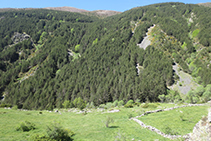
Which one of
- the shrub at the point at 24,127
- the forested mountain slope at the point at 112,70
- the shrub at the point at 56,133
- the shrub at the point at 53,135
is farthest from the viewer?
the forested mountain slope at the point at 112,70

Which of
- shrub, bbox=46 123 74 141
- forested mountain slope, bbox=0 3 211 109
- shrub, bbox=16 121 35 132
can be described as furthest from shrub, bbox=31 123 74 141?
forested mountain slope, bbox=0 3 211 109

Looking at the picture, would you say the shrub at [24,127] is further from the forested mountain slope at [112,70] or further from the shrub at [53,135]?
the forested mountain slope at [112,70]

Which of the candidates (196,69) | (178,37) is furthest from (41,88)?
(178,37)

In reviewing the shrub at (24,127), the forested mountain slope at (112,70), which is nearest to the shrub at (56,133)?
the shrub at (24,127)

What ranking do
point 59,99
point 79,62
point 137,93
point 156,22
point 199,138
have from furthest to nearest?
point 156,22 → point 79,62 → point 59,99 → point 137,93 → point 199,138

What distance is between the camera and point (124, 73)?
129 metres

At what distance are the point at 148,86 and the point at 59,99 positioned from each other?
322 ft

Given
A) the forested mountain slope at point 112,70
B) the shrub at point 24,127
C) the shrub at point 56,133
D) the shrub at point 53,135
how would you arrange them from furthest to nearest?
the forested mountain slope at point 112,70 → the shrub at point 24,127 → the shrub at point 56,133 → the shrub at point 53,135

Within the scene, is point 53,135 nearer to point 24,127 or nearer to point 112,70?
point 24,127

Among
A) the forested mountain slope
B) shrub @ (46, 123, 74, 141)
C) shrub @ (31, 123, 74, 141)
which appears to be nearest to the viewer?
shrub @ (31, 123, 74, 141)

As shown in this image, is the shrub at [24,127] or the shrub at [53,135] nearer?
the shrub at [53,135]

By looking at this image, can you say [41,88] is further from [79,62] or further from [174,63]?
[174,63]

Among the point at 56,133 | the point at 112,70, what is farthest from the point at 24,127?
the point at 112,70

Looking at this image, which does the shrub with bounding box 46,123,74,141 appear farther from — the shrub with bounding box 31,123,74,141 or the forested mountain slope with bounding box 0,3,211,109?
the forested mountain slope with bounding box 0,3,211,109
